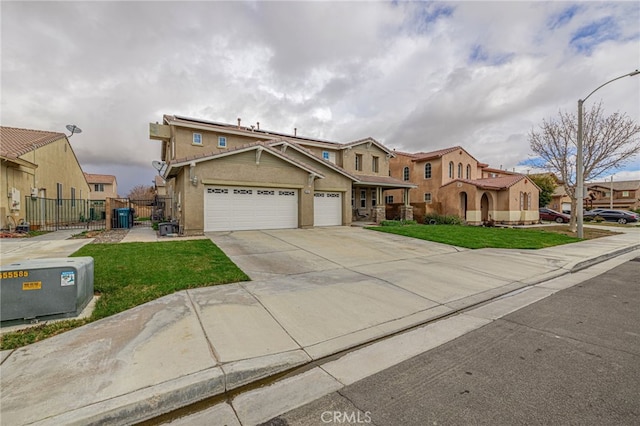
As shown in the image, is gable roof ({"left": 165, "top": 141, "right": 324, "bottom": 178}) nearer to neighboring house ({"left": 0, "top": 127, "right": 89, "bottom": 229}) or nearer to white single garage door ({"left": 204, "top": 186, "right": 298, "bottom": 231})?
white single garage door ({"left": 204, "top": 186, "right": 298, "bottom": 231})

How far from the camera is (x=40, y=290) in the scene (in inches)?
170

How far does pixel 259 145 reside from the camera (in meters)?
14.7

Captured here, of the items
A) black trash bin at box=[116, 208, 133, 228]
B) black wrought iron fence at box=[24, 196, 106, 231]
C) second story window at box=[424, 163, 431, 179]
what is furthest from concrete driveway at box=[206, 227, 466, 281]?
second story window at box=[424, 163, 431, 179]

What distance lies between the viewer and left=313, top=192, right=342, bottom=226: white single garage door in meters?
17.9

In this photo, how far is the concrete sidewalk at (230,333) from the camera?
2.76 metres

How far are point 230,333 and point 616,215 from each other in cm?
4338

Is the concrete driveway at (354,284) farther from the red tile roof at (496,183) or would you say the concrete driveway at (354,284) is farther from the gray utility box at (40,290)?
the red tile roof at (496,183)

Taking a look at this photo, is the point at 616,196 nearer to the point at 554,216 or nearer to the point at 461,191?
the point at 554,216

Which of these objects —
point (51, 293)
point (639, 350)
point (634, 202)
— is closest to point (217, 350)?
point (51, 293)

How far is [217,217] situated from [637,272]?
15.4 meters

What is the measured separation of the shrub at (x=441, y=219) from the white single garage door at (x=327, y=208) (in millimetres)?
9995

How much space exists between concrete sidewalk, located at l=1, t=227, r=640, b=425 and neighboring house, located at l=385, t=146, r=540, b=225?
1788cm

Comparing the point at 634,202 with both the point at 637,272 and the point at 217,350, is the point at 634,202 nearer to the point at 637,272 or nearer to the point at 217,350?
the point at 637,272

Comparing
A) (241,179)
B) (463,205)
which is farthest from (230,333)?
(463,205)
